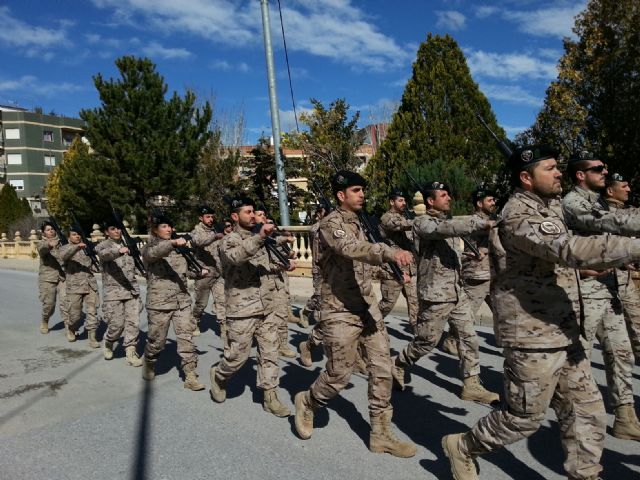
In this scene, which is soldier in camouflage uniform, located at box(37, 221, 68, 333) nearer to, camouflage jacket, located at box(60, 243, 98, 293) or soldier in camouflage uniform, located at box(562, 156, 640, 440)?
camouflage jacket, located at box(60, 243, 98, 293)

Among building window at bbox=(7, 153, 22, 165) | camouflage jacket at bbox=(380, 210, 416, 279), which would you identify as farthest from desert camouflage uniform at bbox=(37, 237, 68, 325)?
building window at bbox=(7, 153, 22, 165)

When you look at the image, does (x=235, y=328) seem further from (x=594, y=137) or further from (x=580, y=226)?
(x=594, y=137)

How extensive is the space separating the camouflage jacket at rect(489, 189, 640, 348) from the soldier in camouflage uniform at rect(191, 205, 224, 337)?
5544 mm

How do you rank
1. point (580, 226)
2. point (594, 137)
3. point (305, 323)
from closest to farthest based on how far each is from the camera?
point (580, 226) < point (305, 323) < point (594, 137)

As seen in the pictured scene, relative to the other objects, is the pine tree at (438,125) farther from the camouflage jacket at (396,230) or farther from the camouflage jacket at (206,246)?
the camouflage jacket at (396,230)

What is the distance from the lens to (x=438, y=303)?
4965mm

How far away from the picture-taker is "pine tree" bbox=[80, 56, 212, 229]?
2072 centimetres

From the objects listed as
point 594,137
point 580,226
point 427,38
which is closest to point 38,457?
point 580,226

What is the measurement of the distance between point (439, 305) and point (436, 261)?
1.37ft

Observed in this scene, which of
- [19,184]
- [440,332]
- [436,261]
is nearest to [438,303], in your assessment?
[440,332]

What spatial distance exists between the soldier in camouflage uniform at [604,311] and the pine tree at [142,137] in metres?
18.5

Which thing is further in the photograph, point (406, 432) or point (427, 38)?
point (427, 38)

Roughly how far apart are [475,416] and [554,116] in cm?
1156

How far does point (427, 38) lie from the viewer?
53.7 ft
